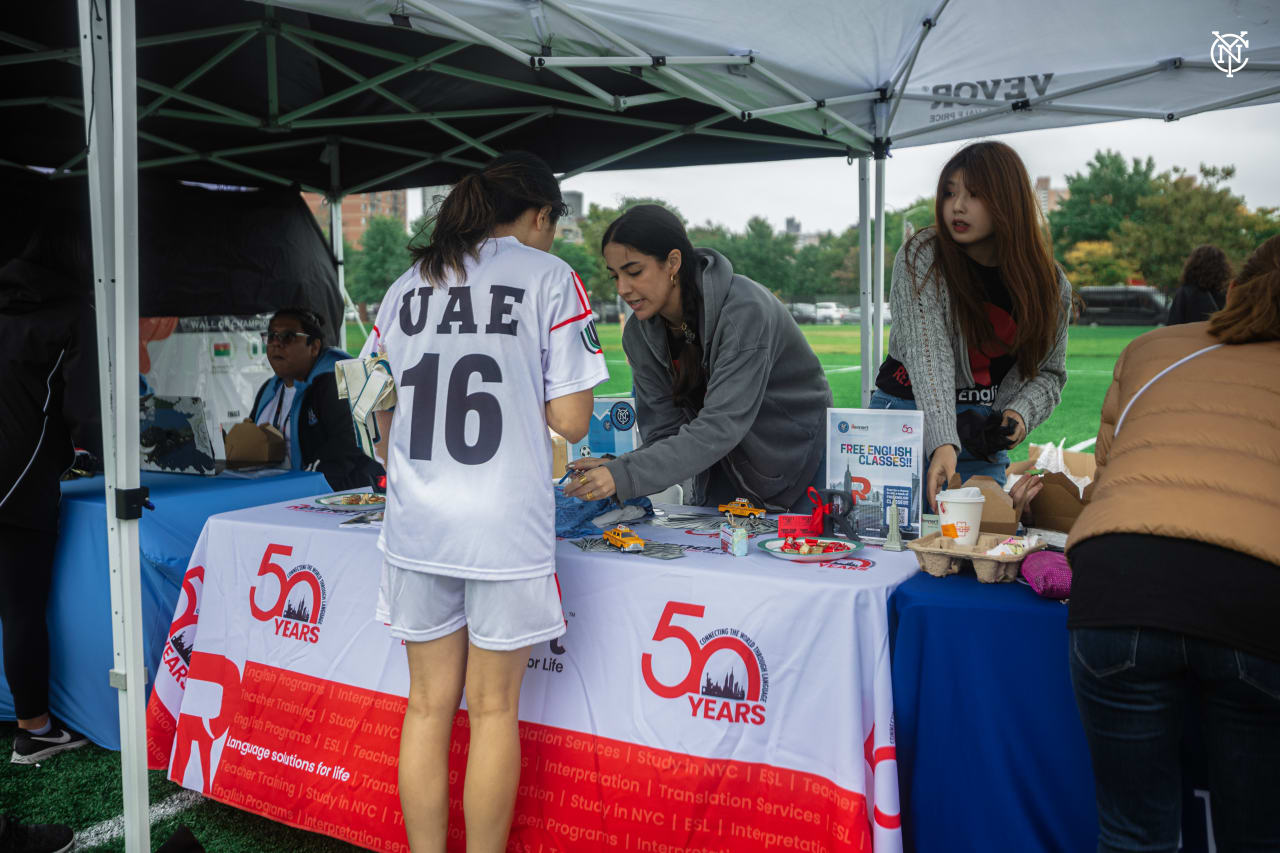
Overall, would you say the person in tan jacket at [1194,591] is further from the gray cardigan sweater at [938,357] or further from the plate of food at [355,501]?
the plate of food at [355,501]

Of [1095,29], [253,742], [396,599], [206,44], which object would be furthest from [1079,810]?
[206,44]

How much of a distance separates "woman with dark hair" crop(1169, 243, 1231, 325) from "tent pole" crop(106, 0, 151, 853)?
546 centimetres

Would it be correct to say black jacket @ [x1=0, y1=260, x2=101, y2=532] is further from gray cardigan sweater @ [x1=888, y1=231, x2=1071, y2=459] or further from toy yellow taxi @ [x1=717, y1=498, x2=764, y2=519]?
gray cardigan sweater @ [x1=888, y1=231, x2=1071, y2=459]

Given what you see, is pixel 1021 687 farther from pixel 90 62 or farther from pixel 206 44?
pixel 206 44

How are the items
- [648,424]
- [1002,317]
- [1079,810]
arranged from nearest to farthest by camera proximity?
[1079,810], [1002,317], [648,424]

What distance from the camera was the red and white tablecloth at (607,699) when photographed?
161cm

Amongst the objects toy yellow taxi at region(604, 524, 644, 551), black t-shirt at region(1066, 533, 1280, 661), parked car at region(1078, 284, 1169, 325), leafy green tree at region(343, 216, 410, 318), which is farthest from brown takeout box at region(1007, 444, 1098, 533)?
leafy green tree at region(343, 216, 410, 318)

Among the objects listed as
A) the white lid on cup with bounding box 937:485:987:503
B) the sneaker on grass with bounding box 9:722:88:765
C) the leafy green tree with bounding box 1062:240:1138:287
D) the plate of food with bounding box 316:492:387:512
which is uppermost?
the leafy green tree with bounding box 1062:240:1138:287

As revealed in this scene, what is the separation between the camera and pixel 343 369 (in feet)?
5.96

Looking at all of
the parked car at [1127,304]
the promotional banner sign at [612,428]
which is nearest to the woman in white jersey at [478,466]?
the promotional banner sign at [612,428]

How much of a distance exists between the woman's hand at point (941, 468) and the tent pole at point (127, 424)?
1746 millimetres

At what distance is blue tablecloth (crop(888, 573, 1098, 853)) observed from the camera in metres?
1.49

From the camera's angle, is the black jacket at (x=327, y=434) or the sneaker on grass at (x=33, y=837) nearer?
the sneaker on grass at (x=33, y=837)

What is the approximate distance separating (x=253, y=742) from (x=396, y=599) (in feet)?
3.00
